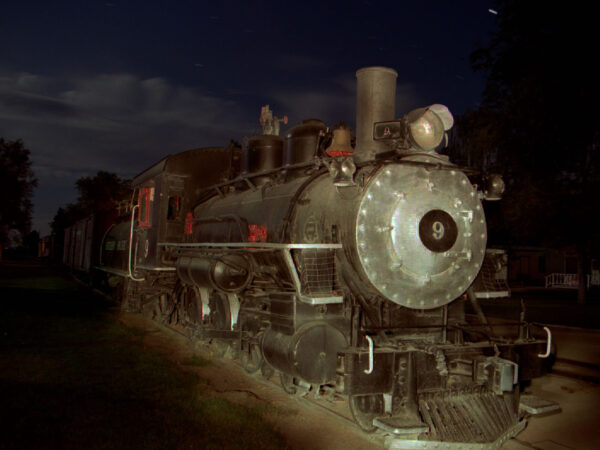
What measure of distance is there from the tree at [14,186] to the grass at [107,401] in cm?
3968

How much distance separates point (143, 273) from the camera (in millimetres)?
11102

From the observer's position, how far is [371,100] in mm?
6074

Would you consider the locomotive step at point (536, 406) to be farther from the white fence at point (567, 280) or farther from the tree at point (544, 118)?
the white fence at point (567, 280)

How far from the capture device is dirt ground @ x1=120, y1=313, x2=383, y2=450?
5012 millimetres

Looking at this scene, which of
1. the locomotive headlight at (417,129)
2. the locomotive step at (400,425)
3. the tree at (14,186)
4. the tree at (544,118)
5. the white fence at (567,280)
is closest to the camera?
the locomotive step at (400,425)

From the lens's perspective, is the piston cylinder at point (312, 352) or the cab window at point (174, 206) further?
the cab window at point (174, 206)

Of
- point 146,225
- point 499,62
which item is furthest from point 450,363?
point 499,62

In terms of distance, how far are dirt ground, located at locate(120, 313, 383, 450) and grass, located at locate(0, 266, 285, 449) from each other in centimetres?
21

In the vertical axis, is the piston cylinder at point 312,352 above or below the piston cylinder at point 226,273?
below

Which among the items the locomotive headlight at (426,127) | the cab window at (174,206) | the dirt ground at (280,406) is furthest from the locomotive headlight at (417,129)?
the cab window at (174,206)

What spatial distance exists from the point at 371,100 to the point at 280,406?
3.59m

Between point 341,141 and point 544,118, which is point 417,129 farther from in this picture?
point 544,118

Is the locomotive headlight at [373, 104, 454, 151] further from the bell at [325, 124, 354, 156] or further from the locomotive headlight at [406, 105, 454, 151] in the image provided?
the bell at [325, 124, 354, 156]

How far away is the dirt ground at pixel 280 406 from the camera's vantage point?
5012 mm
